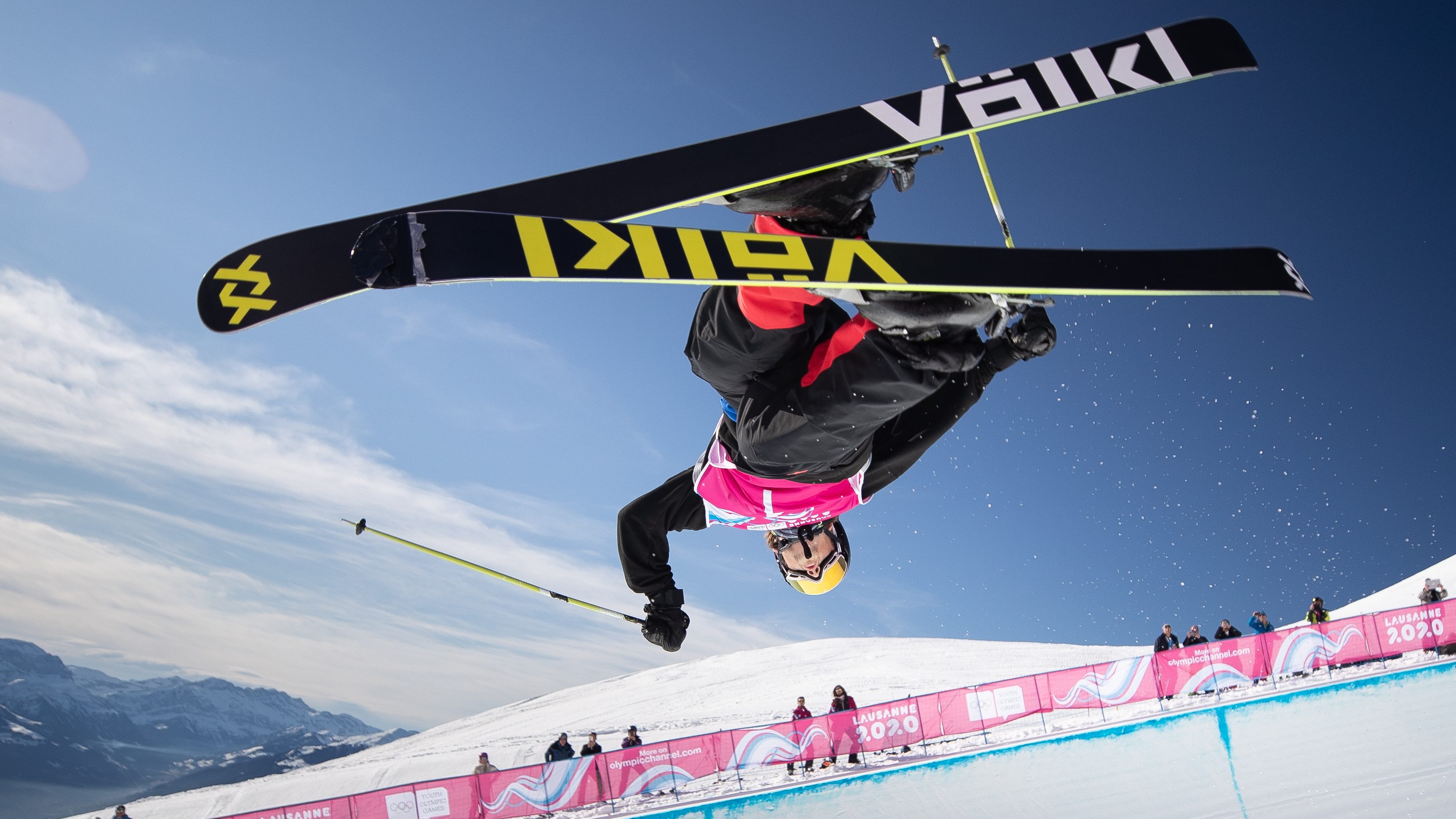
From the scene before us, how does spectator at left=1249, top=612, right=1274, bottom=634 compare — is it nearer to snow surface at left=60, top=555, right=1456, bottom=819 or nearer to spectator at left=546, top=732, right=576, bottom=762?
snow surface at left=60, top=555, right=1456, bottom=819

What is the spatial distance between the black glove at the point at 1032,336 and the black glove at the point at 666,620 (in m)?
2.17

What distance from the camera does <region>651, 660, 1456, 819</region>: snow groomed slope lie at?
846cm

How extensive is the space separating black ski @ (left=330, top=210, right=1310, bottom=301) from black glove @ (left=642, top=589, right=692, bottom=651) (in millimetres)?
2274

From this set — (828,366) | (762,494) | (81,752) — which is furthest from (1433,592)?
(81,752)

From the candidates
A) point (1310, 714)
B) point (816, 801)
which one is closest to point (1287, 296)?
point (816, 801)

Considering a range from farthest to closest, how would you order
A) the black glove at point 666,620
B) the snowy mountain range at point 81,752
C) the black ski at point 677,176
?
the snowy mountain range at point 81,752 → the black glove at point 666,620 → the black ski at point 677,176

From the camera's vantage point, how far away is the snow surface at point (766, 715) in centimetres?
878

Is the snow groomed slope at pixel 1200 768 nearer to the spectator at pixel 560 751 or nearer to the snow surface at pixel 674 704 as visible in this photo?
the spectator at pixel 560 751

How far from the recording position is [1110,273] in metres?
2.09

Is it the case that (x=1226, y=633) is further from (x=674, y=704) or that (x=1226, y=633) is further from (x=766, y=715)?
(x=674, y=704)

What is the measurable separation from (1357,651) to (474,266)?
13.2m

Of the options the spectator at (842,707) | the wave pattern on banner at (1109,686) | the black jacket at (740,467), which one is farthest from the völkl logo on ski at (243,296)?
the wave pattern on banner at (1109,686)

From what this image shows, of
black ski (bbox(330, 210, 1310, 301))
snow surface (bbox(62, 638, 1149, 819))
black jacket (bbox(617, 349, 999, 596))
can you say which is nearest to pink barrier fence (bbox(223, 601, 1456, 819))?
black jacket (bbox(617, 349, 999, 596))

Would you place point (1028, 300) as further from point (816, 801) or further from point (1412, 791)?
point (1412, 791)
